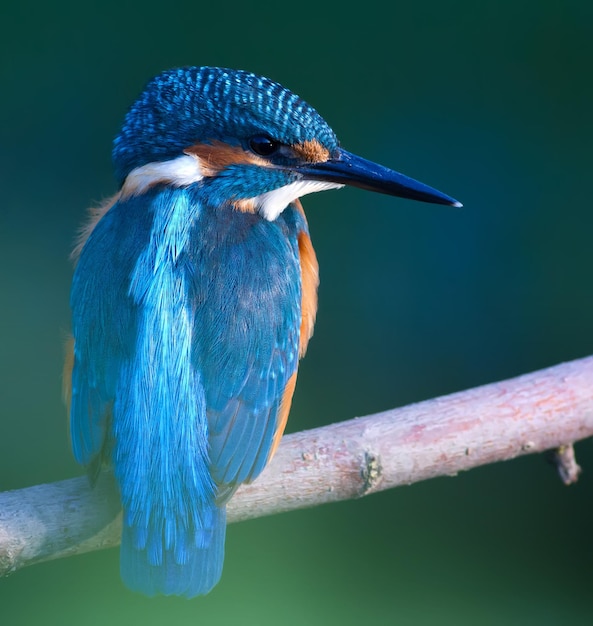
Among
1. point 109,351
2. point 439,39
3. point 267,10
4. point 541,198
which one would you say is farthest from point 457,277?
point 109,351

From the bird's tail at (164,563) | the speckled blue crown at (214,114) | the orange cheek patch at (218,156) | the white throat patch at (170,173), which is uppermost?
the speckled blue crown at (214,114)

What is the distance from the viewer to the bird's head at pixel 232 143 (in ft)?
4.96

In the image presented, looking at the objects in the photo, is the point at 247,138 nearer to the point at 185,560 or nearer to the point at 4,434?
the point at 185,560

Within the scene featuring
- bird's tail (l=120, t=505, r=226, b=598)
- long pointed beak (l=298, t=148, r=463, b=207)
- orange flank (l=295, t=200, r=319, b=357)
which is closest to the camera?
bird's tail (l=120, t=505, r=226, b=598)

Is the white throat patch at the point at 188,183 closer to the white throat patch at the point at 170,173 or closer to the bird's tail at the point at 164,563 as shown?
the white throat patch at the point at 170,173

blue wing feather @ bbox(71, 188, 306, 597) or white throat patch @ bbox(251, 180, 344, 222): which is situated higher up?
white throat patch @ bbox(251, 180, 344, 222)

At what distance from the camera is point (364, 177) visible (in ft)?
5.32

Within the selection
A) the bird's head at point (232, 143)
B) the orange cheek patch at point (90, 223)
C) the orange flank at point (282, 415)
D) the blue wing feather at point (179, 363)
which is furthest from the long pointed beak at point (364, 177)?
the orange cheek patch at point (90, 223)

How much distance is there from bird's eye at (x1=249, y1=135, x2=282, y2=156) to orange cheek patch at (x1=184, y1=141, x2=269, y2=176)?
0.04ft

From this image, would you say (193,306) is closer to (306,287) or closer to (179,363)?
(179,363)

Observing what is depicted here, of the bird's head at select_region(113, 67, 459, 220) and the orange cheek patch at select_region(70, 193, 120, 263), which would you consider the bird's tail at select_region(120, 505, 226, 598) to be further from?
the orange cheek patch at select_region(70, 193, 120, 263)

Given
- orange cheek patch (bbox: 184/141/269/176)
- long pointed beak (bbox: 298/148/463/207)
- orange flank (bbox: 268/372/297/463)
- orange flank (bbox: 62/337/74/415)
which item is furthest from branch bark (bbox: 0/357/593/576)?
orange cheek patch (bbox: 184/141/269/176)

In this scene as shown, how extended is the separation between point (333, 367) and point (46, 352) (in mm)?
762

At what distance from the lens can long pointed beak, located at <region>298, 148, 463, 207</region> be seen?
1.59m
